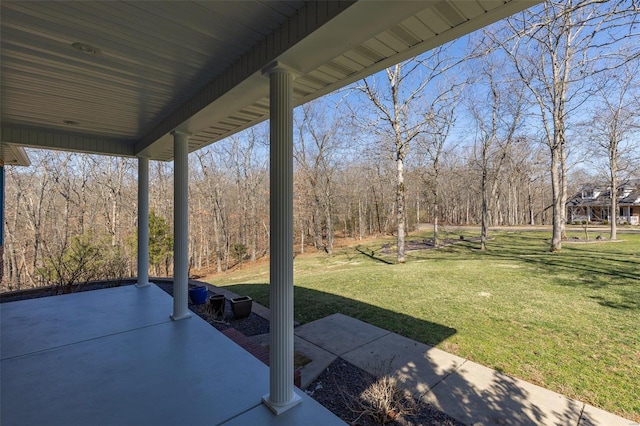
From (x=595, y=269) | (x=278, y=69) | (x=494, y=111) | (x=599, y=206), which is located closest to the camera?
(x=278, y=69)

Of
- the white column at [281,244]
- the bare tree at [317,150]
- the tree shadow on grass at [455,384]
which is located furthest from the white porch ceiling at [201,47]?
the bare tree at [317,150]

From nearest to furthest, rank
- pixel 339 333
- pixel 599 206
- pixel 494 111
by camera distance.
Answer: pixel 339 333 < pixel 494 111 < pixel 599 206

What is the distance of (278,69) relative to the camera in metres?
2.17

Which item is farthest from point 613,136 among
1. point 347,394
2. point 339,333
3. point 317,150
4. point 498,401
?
point 347,394

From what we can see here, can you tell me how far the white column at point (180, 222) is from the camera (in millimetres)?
3945

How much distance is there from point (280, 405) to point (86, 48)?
10.7 feet

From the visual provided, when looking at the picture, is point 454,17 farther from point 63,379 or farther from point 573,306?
point 573,306

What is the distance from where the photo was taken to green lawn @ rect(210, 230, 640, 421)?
9.99 feet

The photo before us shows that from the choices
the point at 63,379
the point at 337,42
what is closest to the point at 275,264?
the point at 337,42

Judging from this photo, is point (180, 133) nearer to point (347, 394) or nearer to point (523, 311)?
Result: point (347, 394)

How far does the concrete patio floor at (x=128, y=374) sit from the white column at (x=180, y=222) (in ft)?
1.57

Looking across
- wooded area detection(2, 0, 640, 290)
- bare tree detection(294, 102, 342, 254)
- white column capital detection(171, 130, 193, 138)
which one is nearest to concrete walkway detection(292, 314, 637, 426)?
white column capital detection(171, 130, 193, 138)

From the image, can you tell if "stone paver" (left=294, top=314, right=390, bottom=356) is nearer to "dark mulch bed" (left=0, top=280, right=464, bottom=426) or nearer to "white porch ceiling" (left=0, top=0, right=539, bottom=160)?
"dark mulch bed" (left=0, top=280, right=464, bottom=426)

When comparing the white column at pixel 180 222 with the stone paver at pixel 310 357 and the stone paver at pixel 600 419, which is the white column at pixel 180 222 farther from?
the stone paver at pixel 600 419
